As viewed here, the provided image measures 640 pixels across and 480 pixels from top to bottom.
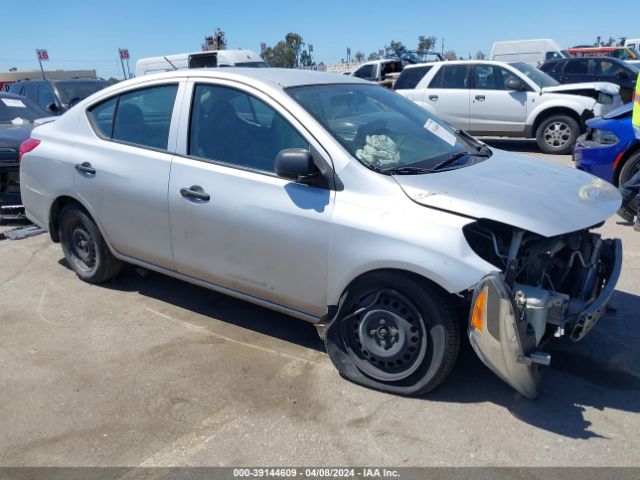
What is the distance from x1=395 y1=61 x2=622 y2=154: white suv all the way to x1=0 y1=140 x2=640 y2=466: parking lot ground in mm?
7199

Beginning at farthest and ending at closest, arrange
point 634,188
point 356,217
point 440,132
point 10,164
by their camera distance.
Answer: point 10,164
point 634,188
point 440,132
point 356,217

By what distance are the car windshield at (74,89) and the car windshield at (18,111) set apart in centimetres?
230

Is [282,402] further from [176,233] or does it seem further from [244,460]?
[176,233]

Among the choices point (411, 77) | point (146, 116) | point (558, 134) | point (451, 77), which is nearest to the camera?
point (146, 116)

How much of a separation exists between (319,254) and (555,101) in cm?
920

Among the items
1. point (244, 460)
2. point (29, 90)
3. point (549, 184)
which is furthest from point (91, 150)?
point (29, 90)

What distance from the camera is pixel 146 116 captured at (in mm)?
4332

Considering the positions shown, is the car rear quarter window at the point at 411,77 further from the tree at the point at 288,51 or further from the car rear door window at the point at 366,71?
the tree at the point at 288,51

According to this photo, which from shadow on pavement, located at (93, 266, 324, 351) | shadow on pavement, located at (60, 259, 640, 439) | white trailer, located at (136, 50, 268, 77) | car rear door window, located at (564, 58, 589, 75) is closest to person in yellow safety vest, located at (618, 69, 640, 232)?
shadow on pavement, located at (60, 259, 640, 439)

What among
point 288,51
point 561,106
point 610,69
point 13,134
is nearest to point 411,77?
point 561,106

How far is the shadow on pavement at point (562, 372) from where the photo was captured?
3131mm

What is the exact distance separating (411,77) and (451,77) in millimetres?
993

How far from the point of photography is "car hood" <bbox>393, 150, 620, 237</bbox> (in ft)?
9.66

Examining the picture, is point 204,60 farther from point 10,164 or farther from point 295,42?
point 295,42
